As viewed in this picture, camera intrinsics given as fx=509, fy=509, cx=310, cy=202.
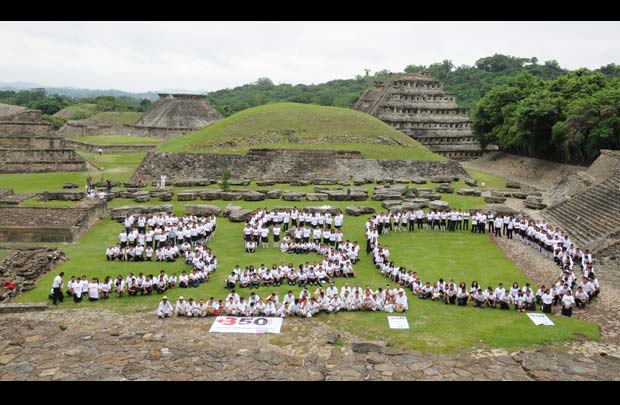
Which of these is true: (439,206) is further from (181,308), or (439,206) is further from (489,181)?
(181,308)

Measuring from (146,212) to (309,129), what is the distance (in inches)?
823

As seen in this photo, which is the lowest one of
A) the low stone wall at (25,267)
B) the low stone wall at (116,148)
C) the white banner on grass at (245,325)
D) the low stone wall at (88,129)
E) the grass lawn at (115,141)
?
the low stone wall at (25,267)

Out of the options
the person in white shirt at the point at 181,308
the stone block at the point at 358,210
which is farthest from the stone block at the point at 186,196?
the person in white shirt at the point at 181,308

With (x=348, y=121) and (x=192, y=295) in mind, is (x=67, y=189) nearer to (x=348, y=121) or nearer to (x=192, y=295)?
(x=192, y=295)

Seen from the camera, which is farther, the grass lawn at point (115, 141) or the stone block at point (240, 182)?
the grass lawn at point (115, 141)

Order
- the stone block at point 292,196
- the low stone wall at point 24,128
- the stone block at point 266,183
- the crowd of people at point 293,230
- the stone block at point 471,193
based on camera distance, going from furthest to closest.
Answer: the low stone wall at point 24,128
the stone block at point 266,183
the stone block at point 471,193
the stone block at point 292,196
the crowd of people at point 293,230

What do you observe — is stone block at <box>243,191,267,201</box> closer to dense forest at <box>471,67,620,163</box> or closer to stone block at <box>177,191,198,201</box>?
stone block at <box>177,191,198,201</box>

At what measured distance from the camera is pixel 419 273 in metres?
16.9

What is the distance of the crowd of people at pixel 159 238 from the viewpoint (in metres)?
18.2

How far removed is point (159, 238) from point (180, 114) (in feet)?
160

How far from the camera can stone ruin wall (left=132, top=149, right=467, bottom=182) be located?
3616cm

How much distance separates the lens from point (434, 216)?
2322 cm

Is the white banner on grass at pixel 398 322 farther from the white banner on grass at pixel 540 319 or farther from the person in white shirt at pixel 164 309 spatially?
the person in white shirt at pixel 164 309

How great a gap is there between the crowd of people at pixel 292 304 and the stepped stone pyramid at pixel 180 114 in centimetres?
5036
